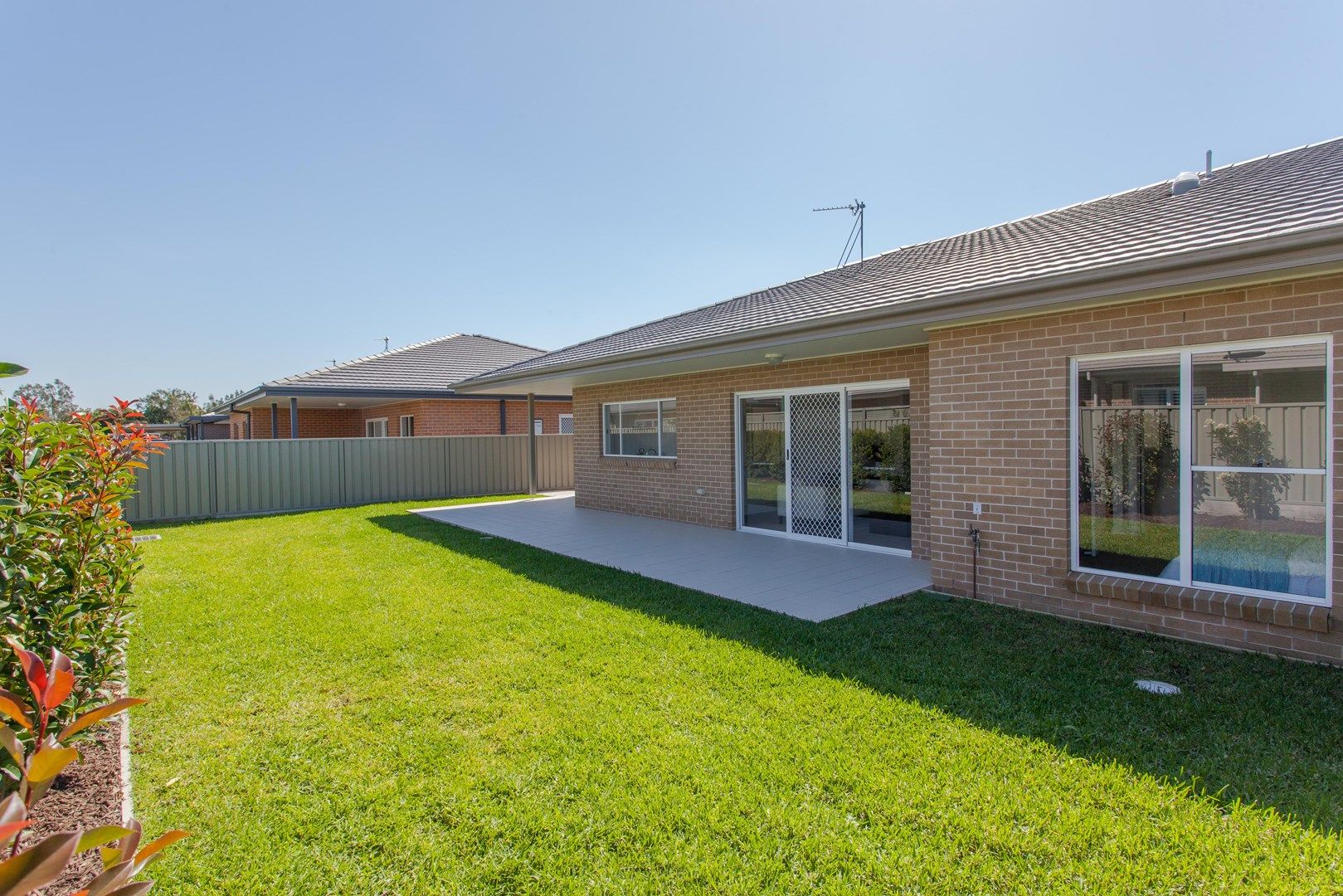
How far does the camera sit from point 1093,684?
4.41 m

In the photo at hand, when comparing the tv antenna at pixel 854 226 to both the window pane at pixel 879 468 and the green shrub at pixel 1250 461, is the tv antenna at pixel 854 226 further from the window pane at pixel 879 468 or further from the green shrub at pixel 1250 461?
the green shrub at pixel 1250 461

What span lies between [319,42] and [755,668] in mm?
9663

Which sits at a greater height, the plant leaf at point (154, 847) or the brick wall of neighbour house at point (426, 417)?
the brick wall of neighbour house at point (426, 417)

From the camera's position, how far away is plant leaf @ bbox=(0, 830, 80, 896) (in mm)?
937

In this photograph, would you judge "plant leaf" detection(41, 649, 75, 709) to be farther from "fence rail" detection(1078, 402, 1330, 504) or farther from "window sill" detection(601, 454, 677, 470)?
"window sill" detection(601, 454, 677, 470)

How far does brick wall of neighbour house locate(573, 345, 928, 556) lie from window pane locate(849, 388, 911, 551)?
27 centimetres

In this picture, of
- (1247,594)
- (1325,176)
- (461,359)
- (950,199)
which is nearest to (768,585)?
(1247,594)

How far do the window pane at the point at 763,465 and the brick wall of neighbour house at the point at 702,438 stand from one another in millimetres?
243

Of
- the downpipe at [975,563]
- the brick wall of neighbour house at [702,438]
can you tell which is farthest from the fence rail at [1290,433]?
the brick wall of neighbour house at [702,438]

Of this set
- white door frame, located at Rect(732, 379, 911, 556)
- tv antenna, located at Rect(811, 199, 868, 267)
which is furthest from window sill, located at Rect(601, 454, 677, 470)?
tv antenna, located at Rect(811, 199, 868, 267)

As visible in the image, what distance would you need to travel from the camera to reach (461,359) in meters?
21.5

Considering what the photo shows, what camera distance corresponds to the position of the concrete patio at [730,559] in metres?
6.89

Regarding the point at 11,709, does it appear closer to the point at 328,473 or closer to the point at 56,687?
the point at 56,687

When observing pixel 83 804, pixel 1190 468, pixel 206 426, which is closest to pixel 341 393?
pixel 83 804
